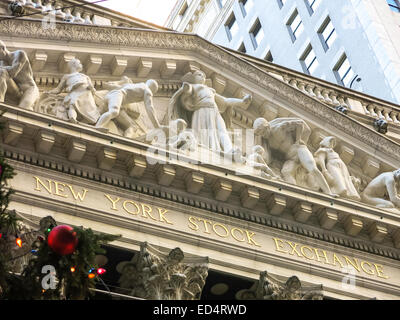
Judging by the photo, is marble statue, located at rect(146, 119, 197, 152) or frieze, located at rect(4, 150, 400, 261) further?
marble statue, located at rect(146, 119, 197, 152)

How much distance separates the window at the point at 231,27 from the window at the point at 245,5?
776mm

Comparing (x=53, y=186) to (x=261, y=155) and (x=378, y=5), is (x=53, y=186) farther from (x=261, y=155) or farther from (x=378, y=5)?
(x=378, y=5)

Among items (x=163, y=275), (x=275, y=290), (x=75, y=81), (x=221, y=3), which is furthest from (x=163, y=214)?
(x=221, y=3)

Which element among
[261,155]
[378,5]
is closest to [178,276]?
[261,155]

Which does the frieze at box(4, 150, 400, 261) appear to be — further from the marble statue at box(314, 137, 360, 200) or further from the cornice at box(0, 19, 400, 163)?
the cornice at box(0, 19, 400, 163)

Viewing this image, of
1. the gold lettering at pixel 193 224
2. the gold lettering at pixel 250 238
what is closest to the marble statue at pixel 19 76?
the gold lettering at pixel 193 224

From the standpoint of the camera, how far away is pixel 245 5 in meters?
52.4

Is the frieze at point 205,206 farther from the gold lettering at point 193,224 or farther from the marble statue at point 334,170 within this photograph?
the marble statue at point 334,170

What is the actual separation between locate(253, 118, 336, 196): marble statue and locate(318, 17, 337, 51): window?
20.1m

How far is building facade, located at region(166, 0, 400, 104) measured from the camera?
4147 cm

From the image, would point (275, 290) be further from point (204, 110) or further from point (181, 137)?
point (204, 110)

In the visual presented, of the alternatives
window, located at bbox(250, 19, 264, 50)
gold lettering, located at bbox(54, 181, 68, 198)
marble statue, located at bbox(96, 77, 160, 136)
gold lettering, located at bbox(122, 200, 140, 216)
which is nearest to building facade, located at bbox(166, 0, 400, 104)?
window, located at bbox(250, 19, 264, 50)

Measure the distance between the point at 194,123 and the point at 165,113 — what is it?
2.32 ft

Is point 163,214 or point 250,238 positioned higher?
point 163,214
